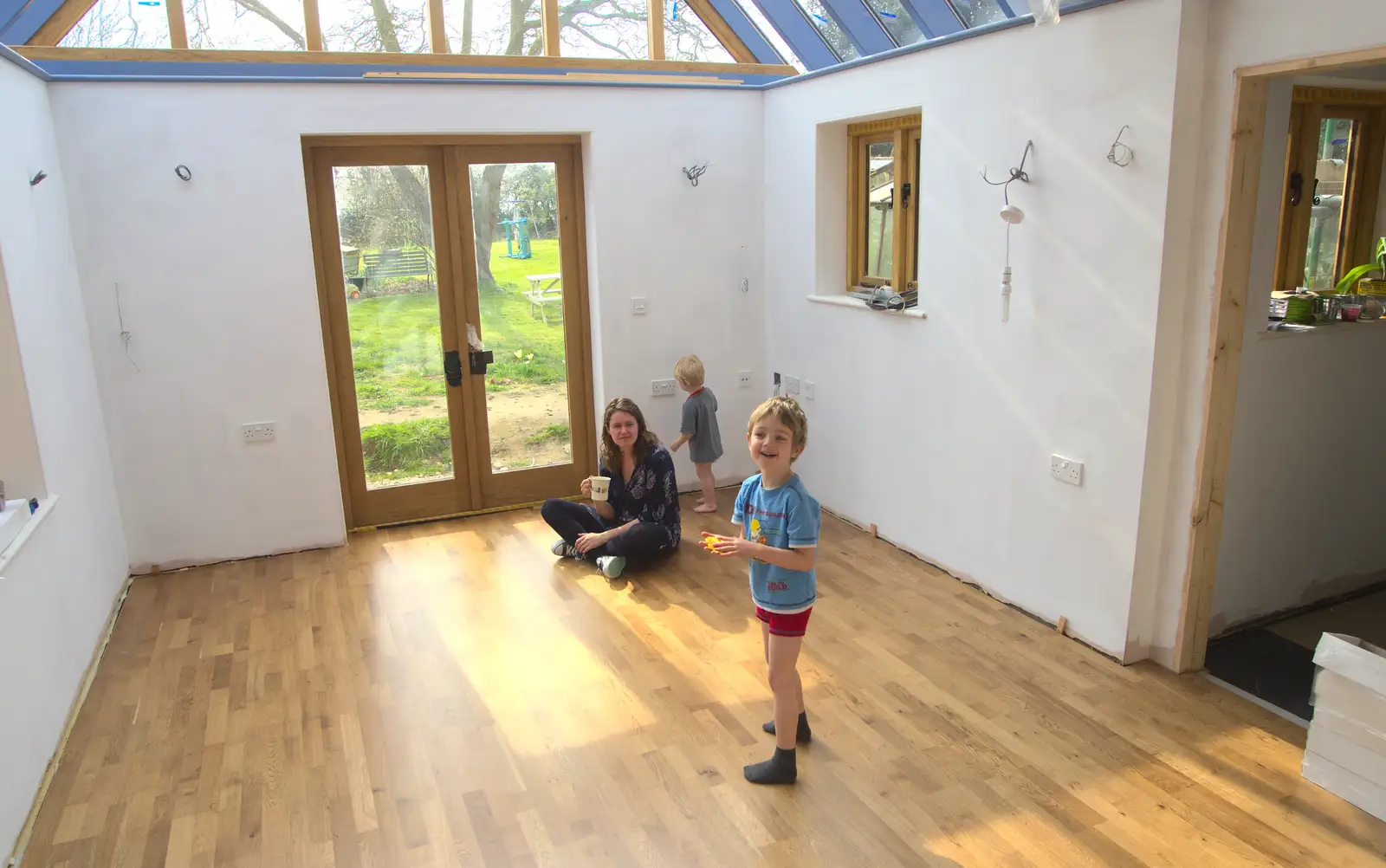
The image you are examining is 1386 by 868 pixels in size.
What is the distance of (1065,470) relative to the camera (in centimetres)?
399

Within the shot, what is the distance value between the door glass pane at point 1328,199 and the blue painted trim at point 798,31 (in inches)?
101

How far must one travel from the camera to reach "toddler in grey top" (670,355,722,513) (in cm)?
575

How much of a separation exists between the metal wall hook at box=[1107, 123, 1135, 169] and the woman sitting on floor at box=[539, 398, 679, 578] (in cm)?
250

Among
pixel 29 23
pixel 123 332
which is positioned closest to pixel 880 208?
pixel 123 332

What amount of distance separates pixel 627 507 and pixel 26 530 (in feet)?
8.76

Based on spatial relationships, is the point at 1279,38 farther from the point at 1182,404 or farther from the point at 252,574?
the point at 252,574

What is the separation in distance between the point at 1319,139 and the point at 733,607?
12.1ft

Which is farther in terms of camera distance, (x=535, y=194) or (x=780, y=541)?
(x=535, y=194)

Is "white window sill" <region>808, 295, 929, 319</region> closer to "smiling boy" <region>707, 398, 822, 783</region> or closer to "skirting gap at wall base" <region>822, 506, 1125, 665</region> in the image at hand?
"skirting gap at wall base" <region>822, 506, 1125, 665</region>

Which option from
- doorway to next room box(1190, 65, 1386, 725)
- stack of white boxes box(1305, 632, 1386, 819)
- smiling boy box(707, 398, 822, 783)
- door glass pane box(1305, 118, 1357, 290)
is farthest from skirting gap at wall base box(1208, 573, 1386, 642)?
smiling boy box(707, 398, 822, 783)

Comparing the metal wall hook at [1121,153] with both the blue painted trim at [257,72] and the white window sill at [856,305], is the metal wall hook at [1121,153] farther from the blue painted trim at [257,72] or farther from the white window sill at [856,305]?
the blue painted trim at [257,72]

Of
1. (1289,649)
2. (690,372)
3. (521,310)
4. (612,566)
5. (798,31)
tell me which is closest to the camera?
(1289,649)

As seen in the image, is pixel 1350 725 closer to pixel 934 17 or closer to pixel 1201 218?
pixel 1201 218

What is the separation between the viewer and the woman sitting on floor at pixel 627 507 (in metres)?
4.93
